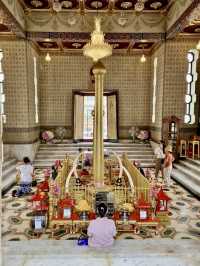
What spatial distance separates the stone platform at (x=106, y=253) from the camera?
4059 millimetres

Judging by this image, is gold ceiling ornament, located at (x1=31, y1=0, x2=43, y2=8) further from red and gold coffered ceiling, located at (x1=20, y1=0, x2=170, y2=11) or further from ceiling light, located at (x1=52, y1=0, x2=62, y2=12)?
ceiling light, located at (x1=52, y1=0, x2=62, y2=12)

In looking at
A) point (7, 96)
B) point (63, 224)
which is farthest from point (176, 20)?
point (63, 224)

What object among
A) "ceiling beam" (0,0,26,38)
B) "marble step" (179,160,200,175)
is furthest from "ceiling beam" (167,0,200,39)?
"ceiling beam" (0,0,26,38)

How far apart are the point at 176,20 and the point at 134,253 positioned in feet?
27.0

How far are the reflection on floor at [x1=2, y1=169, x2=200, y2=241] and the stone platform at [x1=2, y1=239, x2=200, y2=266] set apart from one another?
0.50 meters

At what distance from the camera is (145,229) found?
19.4 ft

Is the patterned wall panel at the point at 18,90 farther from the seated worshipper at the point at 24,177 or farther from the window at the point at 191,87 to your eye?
the window at the point at 191,87

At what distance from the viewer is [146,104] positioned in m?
15.0

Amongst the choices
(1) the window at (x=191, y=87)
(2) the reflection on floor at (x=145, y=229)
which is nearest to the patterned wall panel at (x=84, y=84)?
(1) the window at (x=191, y=87)

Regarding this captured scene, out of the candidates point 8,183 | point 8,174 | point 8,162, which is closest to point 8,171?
point 8,174

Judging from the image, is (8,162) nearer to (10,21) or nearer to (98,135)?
(10,21)

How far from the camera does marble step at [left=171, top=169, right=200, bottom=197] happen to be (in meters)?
8.55

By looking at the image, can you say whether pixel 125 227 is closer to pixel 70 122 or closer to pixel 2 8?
pixel 2 8

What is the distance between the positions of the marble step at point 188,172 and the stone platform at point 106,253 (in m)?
4.39
